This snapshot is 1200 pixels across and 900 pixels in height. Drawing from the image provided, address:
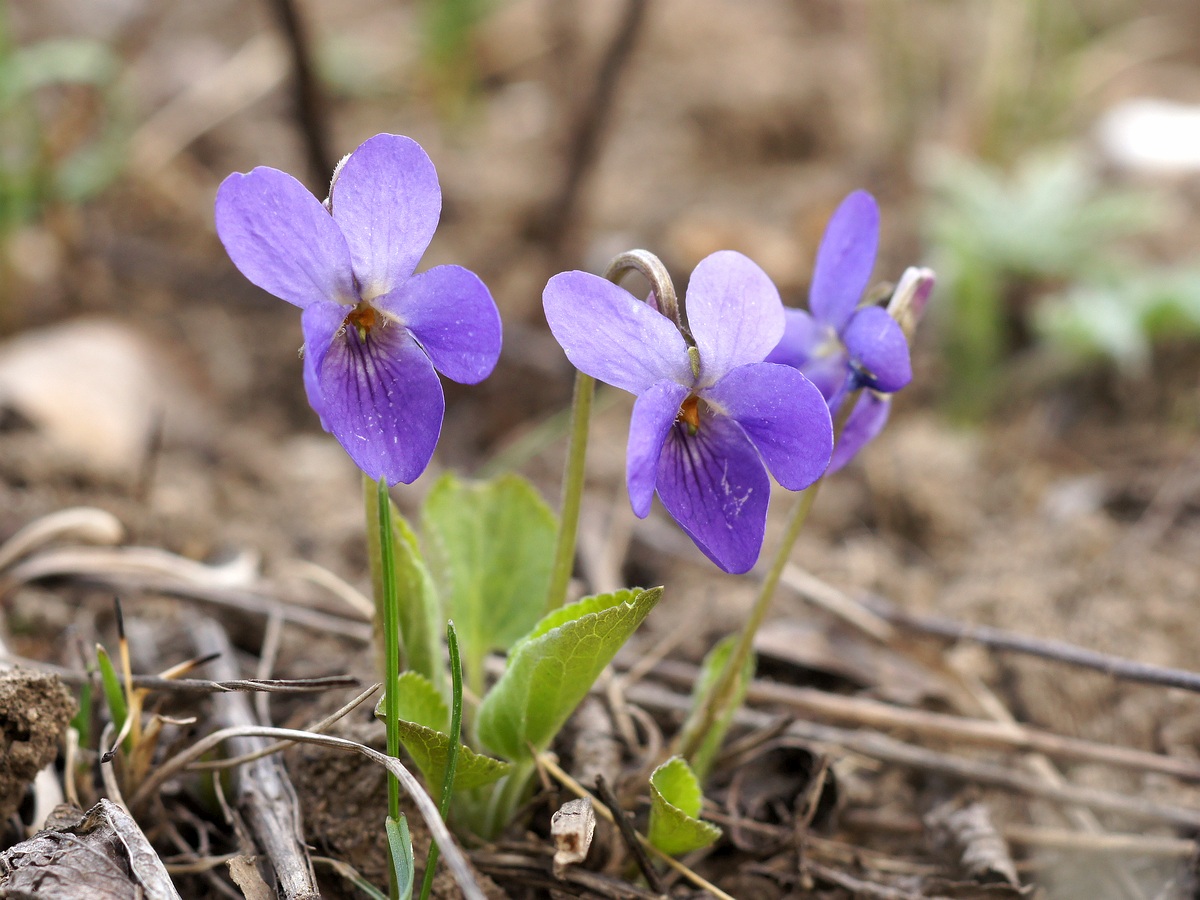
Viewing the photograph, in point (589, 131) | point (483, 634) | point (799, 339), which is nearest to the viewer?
point (799, 339)

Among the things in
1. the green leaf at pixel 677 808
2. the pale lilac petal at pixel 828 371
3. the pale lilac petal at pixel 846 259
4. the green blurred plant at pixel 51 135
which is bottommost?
the green leaf at pixel 677 808

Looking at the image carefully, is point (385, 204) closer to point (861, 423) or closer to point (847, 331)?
point (847, 331)

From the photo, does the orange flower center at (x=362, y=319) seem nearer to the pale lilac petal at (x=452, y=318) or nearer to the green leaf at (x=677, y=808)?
the pale lilac petal at (x=452, y=318)

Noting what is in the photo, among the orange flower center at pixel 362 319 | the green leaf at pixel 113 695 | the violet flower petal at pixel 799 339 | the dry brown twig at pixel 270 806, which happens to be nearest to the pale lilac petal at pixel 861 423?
the violet flower petal at pixel 799 339

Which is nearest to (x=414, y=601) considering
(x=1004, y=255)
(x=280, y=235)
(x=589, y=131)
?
(x=280, y=235)

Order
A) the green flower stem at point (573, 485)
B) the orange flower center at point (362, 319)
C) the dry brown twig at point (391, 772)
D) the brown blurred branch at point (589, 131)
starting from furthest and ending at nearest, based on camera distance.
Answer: the brown blurred branch at point (589, 131) → the green flower stem at point (573, 485) → the orange flower center at point (362, 319) → the dry brown twig at point (391, 772)

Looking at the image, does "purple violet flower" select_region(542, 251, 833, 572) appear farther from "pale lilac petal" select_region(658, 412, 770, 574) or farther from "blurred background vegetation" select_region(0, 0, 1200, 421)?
"blurred background vegetation" select_region(0, 0, 1200, 421)

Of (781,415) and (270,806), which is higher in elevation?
(781,415)
